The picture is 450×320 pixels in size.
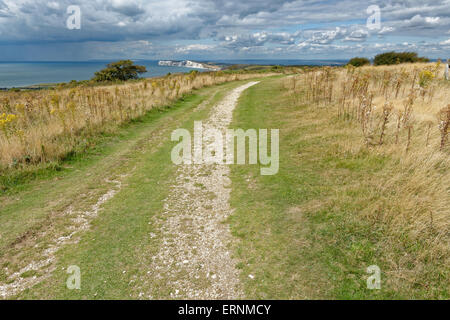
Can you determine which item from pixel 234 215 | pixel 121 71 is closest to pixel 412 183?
pixel 234 215

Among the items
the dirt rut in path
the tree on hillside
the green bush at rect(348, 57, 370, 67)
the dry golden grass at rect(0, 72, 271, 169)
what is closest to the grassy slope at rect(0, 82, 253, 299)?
the dirt rut in path

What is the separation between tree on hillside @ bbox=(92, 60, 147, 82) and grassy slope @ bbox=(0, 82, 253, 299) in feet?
144

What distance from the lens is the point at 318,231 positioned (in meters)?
4.76

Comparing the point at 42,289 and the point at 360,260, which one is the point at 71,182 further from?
the point at 360,260

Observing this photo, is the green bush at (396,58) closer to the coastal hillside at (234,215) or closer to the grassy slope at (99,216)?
the coastal hillside at (234,215)

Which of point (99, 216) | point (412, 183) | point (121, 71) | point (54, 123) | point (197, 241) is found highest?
point (121, 71)

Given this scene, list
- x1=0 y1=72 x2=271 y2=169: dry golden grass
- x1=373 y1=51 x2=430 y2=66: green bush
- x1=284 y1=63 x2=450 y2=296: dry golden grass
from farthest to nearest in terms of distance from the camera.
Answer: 1. x1=373 y1=51 x2=430 y2=66: green bush
2. x1=0 y1=72 x2=271 y2=169: dry golden grass
3. x1=284 y1=63 x2=450 y2=296: dry golden grass

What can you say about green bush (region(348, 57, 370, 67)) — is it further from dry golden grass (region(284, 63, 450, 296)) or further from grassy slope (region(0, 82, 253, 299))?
grassy slope (region(0, 82, 253, 299))

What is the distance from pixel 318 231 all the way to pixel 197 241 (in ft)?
7.51

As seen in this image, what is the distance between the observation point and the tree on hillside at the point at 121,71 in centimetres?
4780

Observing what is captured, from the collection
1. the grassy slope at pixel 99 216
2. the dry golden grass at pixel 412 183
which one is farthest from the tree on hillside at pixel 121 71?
the dry golden grass at pixel 412 183

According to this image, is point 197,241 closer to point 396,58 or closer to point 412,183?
point 412,183

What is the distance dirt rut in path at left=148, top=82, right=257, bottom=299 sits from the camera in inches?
147

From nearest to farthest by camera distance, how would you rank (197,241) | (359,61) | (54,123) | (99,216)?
(197,241), (99,216), (54,123), (359,61)
